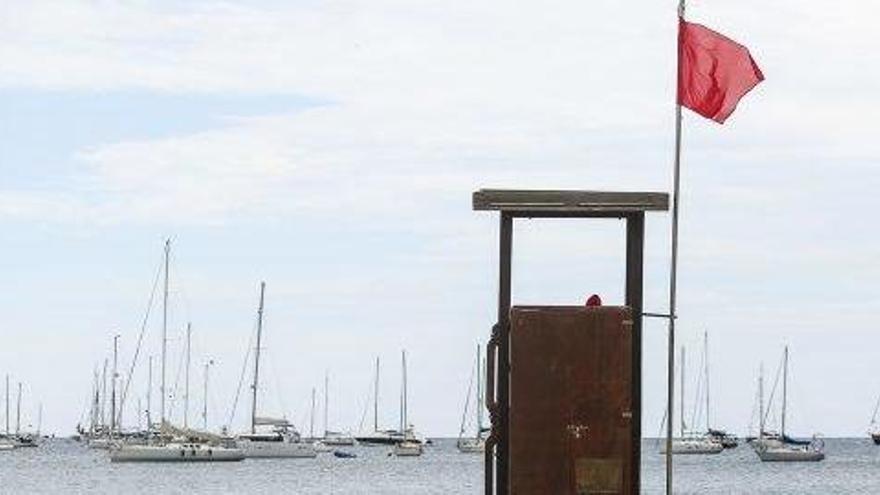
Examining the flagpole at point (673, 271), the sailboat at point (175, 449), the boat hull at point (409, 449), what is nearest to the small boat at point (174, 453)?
the sailboat at point (175, 449)

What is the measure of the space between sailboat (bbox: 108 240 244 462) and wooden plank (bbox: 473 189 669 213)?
4696 inches

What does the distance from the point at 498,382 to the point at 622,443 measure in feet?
3.81

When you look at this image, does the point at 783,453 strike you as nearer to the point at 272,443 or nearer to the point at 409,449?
the point at 409,449

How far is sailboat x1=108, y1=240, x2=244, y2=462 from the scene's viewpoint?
463ft

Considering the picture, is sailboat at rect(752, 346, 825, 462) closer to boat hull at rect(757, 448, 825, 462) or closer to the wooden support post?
boat hull at rect(757, 448, 825, 462)

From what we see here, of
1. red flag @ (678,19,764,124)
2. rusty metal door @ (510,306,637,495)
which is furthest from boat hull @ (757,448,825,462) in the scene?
rusty metal door @ (510,306,637,495)

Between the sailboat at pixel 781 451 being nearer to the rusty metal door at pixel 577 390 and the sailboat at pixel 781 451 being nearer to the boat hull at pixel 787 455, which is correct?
the boat hull at pixel 787 455

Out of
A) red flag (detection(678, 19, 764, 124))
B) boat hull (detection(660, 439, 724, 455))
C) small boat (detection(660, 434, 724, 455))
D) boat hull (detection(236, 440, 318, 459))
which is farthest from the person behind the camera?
small boat (detection(660, 434, 724, 455))

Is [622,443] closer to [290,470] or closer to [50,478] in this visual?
[50,478]

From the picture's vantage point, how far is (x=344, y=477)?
146 m

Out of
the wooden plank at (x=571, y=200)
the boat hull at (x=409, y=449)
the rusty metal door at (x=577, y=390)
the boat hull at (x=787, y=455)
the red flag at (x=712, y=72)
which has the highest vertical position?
the red flag at (x=712, y=72)

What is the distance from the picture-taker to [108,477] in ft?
431

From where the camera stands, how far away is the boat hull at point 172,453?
141m

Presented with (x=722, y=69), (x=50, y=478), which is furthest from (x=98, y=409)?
(x=722, y=69)
